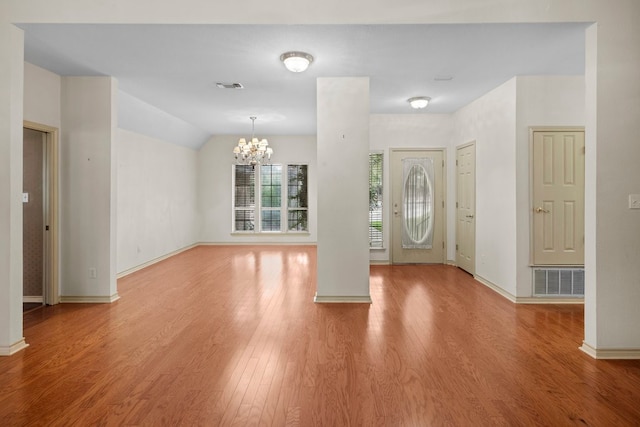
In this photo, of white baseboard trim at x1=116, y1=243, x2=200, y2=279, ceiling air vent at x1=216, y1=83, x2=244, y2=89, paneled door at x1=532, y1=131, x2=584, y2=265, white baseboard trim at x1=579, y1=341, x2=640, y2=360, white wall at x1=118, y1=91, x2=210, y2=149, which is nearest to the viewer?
white baseboard trim at x1=579, y1=341, x2=640, y2=360

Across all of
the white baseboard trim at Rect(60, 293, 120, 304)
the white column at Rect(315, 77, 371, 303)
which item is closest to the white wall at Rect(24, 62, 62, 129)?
the white baseboard trim at Rect(60, 293, 120, 304)

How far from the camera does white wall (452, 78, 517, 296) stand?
15.7ft

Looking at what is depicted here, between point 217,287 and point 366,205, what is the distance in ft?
7.98

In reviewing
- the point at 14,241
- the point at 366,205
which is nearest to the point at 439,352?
the point at 366,205

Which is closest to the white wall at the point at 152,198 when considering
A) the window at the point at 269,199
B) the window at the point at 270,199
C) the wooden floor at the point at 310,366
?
the window at the point at 269,199

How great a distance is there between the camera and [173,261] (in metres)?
7.64

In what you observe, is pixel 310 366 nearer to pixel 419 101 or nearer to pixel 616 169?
pixel 616 169

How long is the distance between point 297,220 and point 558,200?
21.2ft

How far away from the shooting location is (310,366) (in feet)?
9.52

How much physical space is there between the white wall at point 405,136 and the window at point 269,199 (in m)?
3.30

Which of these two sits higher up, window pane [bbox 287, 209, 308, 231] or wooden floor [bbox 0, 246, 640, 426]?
window pane [bbox 287, 209, 308, 231]

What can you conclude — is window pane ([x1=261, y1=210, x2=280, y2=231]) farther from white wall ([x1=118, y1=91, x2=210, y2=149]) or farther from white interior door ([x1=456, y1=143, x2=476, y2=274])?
white interior door ([x1=456, y1=143, x2=476, y2=274])

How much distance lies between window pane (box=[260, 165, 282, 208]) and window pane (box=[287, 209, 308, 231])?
1.42 feet

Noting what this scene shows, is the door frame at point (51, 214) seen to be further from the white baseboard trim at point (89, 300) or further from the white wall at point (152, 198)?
the white wall at point (152, 198)
